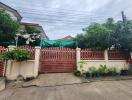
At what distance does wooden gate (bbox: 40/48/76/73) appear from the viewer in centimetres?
955

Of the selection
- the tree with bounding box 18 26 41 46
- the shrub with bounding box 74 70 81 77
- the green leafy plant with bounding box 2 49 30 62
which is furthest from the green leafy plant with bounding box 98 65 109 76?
the tree with bounding box 18 26 41 46

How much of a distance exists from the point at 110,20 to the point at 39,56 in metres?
5.88

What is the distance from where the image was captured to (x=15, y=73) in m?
8.38

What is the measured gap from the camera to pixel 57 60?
969 centimetres

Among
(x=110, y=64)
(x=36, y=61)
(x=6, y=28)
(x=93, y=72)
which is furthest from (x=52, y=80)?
(x=6, y=28)

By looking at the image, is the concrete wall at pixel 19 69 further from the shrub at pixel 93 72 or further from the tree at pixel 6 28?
the tree at pixel 6 28

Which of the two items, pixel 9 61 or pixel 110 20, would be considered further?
pixel 110 20

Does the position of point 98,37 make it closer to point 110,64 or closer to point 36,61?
point 110,64

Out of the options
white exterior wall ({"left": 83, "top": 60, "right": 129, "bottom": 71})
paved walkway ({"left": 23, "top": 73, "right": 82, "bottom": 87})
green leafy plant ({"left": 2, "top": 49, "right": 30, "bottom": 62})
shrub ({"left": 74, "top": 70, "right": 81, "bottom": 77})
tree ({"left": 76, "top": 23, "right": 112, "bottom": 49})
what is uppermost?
tree ({"left": 76, "top": 23, "right": 112, "bottom": 49})

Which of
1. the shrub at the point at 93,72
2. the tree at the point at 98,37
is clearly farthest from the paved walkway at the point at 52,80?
the tree at the point at 98,37

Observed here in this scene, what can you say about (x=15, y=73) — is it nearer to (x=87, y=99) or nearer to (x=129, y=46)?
(x=87, y=99)

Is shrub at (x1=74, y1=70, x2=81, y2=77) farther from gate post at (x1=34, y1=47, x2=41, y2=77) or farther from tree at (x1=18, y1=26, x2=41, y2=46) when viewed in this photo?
tree at (x1=18, y1=26, x2=41, y2=46)

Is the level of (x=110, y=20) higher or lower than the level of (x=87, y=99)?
higher

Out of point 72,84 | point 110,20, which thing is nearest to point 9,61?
point 72,84
